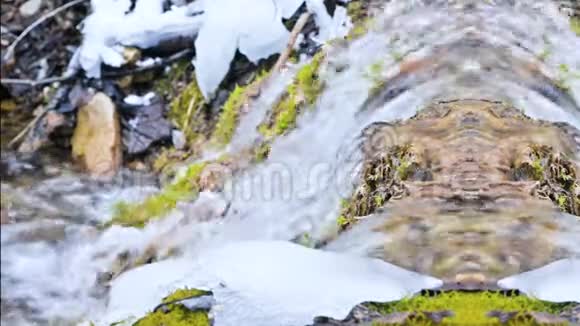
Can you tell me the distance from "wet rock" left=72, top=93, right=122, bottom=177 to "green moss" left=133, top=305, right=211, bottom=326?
9.81ft

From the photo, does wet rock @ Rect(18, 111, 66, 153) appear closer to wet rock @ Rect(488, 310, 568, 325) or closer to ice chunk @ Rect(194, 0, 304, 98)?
ice chunk @ Rect(194, 0, 304, 98)

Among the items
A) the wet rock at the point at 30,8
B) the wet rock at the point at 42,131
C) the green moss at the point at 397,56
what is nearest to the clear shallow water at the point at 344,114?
the green moss at the point at 397,56

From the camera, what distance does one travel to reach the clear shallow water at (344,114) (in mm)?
3627

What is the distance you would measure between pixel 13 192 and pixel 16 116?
62cm

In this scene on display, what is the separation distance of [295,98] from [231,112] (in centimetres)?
63

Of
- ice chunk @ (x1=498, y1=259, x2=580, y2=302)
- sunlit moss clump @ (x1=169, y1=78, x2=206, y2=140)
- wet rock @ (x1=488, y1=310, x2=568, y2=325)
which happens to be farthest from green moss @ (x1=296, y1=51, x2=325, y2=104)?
wet rock @ (x1=488, y1=310, x2=568, y2=325)

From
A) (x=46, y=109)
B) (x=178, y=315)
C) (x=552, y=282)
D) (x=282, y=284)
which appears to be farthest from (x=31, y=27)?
(x=552, y=282)

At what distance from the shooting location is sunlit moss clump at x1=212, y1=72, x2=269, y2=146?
4824 mm

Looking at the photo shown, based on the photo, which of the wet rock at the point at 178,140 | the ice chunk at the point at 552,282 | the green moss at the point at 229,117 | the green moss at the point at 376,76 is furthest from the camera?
the wet rock at the point at 178,140

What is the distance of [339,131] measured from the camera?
3963 millimetres

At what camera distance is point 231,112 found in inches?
195

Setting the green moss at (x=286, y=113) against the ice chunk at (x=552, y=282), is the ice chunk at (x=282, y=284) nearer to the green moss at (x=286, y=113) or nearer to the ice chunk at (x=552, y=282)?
the ice chunk at (x=552, y=282)

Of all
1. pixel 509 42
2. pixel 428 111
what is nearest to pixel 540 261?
pixel 428 111

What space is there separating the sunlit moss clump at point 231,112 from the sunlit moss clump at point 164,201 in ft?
0.81
